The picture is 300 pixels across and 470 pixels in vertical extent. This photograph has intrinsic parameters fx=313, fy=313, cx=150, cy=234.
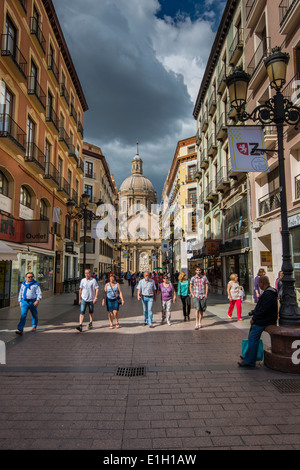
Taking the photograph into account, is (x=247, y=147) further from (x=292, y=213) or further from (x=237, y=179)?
(x=237, y=179)

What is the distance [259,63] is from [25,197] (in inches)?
528

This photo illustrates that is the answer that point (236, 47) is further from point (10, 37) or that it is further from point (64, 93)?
point (64, 93)

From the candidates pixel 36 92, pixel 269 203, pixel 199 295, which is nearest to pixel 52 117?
pixel 36 92

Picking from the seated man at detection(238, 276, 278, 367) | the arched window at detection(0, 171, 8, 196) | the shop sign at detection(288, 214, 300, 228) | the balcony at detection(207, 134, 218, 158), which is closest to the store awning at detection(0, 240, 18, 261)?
the arched window at detection(0, 171, 8, 196)

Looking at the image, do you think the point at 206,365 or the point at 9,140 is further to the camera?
the point at 9,140

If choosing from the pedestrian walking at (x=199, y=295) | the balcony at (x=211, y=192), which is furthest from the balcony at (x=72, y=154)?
the pedestrian walking at (x=199, y=295)

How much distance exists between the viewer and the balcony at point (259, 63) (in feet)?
48.0

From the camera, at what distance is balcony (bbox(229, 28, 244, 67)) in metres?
18.0

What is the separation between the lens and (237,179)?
18859 millimetres

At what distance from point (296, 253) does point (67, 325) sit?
8768 mm

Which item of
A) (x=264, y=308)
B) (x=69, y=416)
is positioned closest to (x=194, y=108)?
(x=264, y=308)

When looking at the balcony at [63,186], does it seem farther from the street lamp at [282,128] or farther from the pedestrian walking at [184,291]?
the street lamp at [282,128]

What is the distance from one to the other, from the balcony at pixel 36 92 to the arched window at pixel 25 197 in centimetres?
461

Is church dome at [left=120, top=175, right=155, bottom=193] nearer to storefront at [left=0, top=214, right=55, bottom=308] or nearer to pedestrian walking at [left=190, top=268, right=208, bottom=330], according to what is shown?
storefront at [left=0, top=214, right=55, bottom=308]
